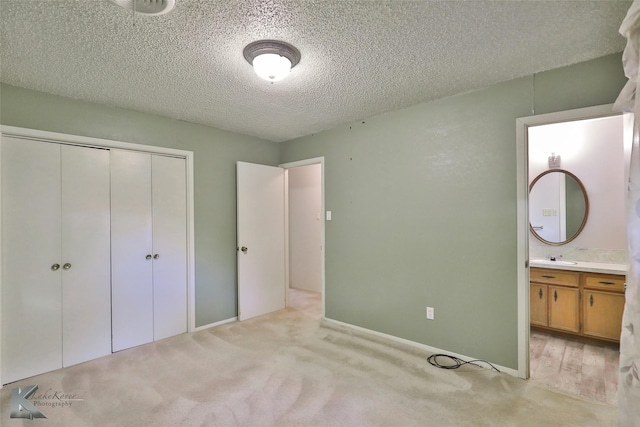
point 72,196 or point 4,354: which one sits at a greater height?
point 72,196

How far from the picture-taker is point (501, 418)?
1.89 meters

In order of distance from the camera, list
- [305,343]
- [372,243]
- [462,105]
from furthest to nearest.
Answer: [372,243], [305,343], [462,105]

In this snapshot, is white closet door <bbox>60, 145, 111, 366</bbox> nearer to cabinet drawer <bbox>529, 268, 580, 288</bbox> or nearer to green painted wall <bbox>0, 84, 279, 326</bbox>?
green painted wall <bbox>0, 84, 279, 326</bbox>

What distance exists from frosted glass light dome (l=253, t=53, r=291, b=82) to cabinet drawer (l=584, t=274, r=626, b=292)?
11.4 ft

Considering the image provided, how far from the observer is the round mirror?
3.43m

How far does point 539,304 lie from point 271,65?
3.60 meters

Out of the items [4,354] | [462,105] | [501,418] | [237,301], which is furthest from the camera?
[237,301]

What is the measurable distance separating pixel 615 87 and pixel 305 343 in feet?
10.5

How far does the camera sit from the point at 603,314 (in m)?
2.92

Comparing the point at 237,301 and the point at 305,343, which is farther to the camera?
the point at 237,301

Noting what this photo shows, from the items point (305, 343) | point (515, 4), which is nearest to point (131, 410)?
point (305, 343)

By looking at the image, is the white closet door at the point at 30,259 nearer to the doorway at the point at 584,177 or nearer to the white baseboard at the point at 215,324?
the white baseboard at the point at 215,324

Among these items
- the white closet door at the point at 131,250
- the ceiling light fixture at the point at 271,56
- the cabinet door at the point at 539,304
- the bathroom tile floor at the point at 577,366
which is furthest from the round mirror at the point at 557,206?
the white closet door at the point at 131,250

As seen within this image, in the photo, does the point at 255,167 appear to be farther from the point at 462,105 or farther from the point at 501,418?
the point at 501,418
